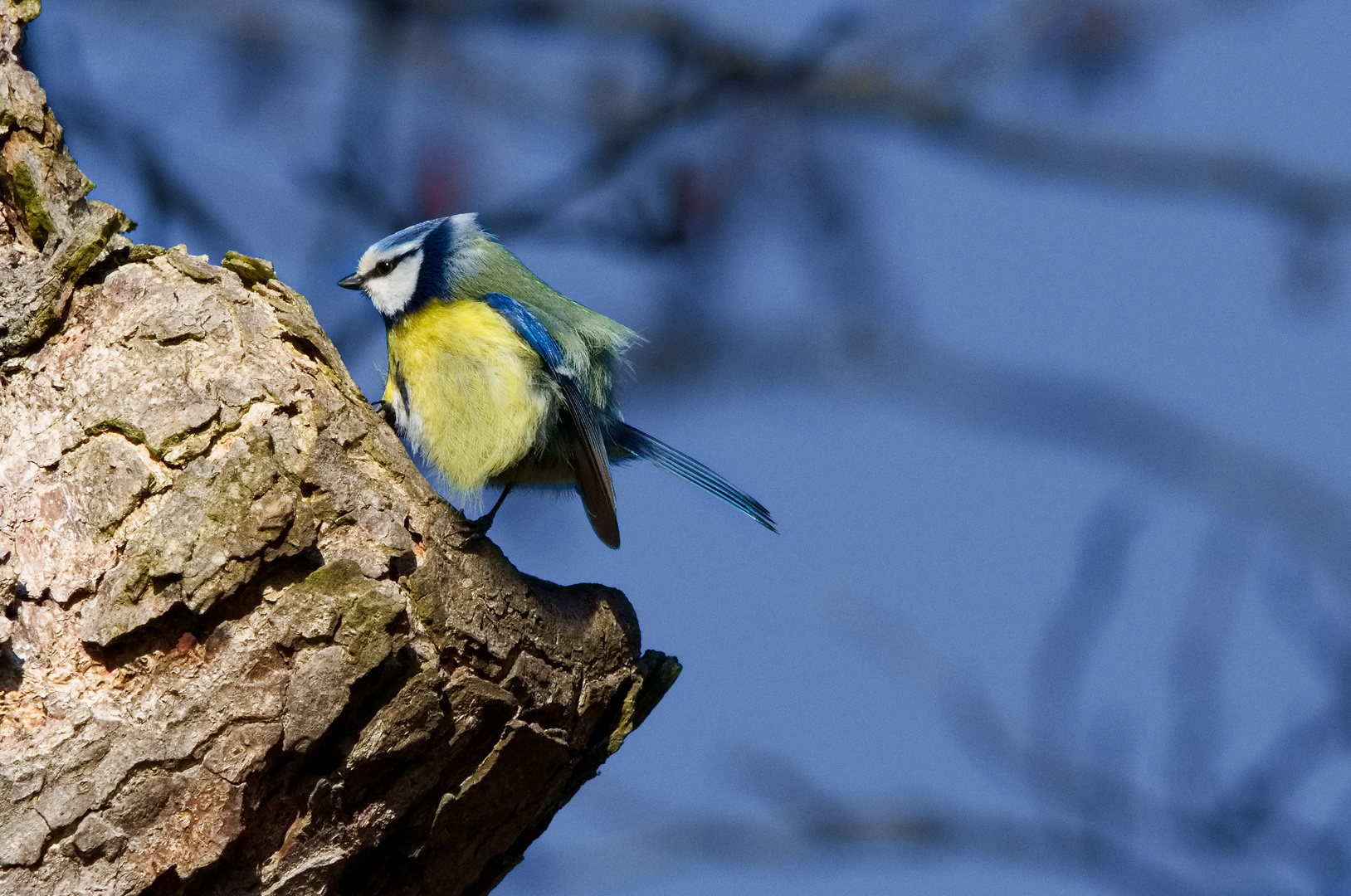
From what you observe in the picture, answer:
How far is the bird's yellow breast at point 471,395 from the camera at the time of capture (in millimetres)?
2975

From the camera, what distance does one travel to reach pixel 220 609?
207 cm

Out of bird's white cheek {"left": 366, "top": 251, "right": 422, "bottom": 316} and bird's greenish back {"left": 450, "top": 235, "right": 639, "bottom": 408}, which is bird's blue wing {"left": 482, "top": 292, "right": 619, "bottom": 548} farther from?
bird's white cheek {"left": 366, "top": 251, "right": 422, "bottom": 316}

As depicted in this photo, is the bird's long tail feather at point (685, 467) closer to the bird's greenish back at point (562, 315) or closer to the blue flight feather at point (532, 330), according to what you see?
the bird's greenish back at point (562, 315)

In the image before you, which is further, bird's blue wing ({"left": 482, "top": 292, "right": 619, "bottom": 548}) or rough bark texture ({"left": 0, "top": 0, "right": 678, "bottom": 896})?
bird's blue wing ({"left": 482, "top": 292, "right": 619, "bottom": 548})

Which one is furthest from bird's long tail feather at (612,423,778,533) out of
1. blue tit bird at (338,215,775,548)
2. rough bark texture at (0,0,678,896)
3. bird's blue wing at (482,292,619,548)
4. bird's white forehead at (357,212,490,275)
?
rough bark texture at (0,0,678,896)

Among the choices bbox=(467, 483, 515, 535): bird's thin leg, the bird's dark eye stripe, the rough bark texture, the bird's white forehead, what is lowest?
the rough bark texture

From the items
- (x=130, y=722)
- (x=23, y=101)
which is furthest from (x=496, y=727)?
(x=23, y=101)

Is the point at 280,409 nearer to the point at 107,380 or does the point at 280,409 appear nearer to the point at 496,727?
the point at 107,380

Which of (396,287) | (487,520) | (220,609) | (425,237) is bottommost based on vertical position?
(220,609)

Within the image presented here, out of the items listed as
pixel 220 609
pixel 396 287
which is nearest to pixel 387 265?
pixel 396 287

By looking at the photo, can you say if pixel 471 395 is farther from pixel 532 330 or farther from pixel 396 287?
pixel 396 287

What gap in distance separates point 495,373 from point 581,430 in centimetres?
22

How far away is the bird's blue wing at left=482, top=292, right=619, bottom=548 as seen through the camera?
2.96 meters

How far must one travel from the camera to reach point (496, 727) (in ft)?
7.49
